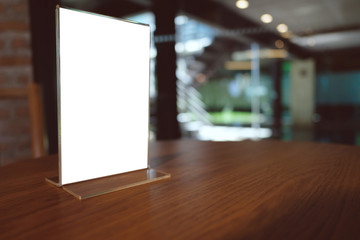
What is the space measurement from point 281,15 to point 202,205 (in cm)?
613

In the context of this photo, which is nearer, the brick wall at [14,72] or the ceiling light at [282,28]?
the brick wall at [14,72]

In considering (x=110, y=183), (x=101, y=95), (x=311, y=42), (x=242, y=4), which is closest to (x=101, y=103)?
(x=101, y=95)

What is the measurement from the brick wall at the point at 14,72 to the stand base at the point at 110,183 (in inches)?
54.1

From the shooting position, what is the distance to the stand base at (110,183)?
460 mm

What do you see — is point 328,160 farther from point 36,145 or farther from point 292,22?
point 292,22

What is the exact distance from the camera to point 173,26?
3037mm

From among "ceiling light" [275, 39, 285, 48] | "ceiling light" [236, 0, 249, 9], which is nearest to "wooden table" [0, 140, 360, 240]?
"ceiling light" [236, 0, 249, 9]

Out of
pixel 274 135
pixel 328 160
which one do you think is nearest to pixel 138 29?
pixel 328 160

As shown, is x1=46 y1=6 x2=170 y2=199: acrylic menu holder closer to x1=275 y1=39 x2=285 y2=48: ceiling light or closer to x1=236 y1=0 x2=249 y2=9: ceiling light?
x1=236 y1=0 x2=249 y2=9: ceiling light

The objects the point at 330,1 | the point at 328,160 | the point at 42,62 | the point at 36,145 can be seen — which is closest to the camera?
the point at 328,160

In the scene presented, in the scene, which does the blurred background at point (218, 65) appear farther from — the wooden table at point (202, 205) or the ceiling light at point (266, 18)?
the wooden table at point (202, 205)

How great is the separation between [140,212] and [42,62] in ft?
5.71

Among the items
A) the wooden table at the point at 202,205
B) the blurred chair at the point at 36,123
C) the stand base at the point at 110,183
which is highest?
the blurred chair at the point at 36,123

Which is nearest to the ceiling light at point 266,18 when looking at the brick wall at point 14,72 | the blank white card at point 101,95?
the brick wall at point 14,72
